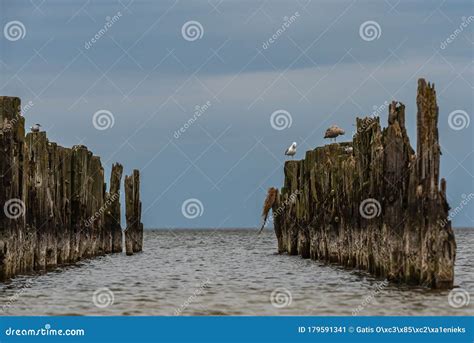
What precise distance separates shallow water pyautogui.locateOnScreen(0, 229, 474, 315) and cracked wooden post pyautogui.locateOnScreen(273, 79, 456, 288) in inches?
23.8

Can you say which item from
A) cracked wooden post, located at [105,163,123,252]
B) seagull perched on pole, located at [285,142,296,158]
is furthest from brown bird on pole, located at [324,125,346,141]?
cracked wooden post, located at [105,163,123,252]

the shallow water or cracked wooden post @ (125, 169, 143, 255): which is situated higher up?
cracked wooden post @ (125, 169, 143, 255)

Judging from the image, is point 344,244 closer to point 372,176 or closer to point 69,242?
point 372,176

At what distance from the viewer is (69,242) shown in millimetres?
35031

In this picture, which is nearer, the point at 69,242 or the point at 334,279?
the point at 334,279

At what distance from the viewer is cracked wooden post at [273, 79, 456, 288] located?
851 inches

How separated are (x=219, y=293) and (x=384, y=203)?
4.63 meters

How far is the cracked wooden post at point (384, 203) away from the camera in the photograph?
851 inches

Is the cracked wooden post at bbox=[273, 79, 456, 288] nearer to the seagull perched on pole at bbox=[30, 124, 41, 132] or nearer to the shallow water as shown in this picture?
the shallow water

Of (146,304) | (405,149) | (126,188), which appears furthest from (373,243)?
(126,188)

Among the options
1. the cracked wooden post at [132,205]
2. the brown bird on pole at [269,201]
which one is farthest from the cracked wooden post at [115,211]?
the brown bird on pole at [269,201]

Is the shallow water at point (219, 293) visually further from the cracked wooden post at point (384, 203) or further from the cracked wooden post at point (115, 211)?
the cracked wooden post at point (115, 211)
